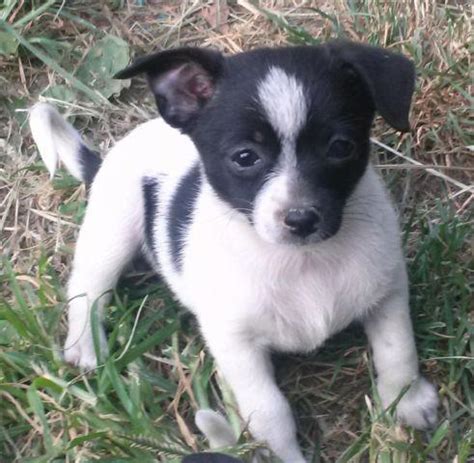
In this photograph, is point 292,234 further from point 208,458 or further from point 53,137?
point 53,137

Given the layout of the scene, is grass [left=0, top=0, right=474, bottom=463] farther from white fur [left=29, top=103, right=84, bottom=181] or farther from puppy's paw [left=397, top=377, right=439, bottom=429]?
white fur [left=29, top=103, right=84, bottom=181]

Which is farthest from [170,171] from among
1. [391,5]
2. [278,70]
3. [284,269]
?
[391,5]

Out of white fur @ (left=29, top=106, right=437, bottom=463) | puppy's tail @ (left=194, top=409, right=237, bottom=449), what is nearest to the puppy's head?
white fur @ (left=29, top=106, right=437, bottom=463)

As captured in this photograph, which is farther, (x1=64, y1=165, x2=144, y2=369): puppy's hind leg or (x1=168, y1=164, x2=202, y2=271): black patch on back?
(x1=64, y1=165, x2=144, y2=369): puppy's hind leg

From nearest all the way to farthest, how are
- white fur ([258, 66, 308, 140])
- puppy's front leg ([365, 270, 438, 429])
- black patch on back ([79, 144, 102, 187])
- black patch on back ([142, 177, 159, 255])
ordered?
white fur ([258, 66, 308, 140]) → puppy's front leg ([365, 270, 438, 429]) → black patch on back ([142, 177, 159, 255]) → black patch on back ([79, 144, 102, 187])

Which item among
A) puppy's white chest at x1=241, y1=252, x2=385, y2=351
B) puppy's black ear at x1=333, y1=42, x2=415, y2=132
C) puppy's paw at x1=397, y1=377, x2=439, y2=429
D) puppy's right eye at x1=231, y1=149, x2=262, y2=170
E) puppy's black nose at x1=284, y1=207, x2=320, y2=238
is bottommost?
puppy's paw at x1=397, y1=377, x2=439, y2=429

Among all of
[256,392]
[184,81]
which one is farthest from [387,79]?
[256,392]

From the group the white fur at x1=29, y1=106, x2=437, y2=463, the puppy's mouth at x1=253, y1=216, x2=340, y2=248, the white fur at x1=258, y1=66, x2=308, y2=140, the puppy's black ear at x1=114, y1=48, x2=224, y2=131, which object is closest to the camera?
the white fur at x1=258, y1=66, x2=308, y2=140
